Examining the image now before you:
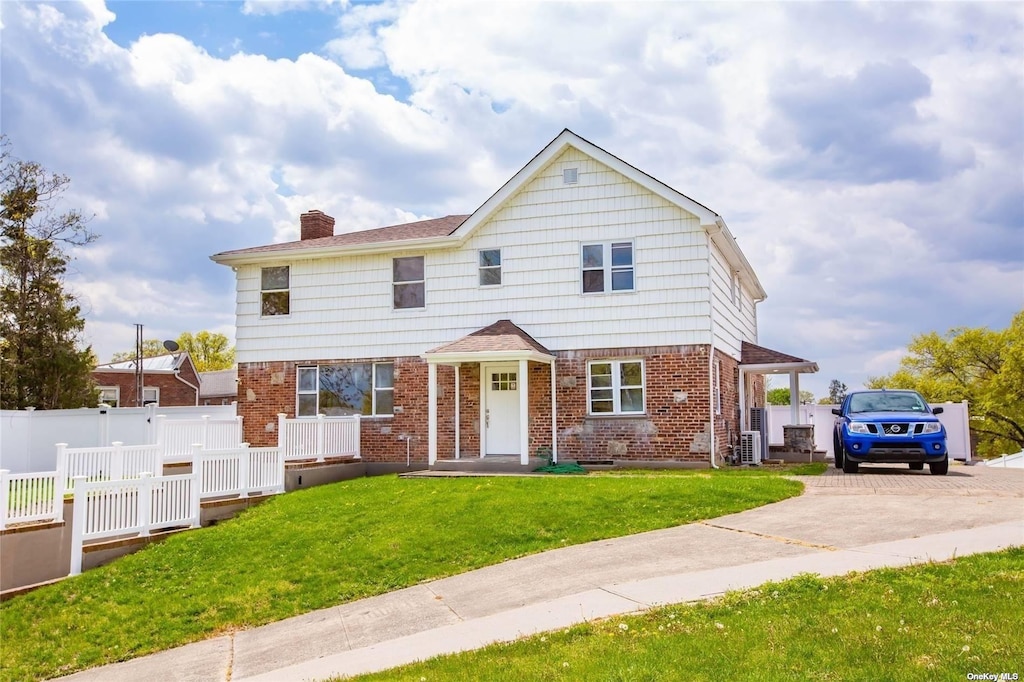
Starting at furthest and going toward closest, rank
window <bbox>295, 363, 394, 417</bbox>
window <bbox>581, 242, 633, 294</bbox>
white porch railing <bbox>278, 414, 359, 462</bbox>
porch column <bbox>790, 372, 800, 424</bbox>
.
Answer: porch column <bbox>790, 372, 800, 424</bbox> → window <bbox>295, 363, 394, 417</bbox> → window <bbox>581, 242, 633, 294</bbox> → white porch railing <bbox>278, 414, 359, 462</bbox>

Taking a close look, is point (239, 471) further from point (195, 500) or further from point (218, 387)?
point (218, 387)

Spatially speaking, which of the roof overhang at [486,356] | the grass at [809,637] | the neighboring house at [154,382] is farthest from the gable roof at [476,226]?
the neighboring house at [154,382]

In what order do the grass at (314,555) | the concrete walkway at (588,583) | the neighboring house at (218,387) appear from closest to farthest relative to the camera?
the concrete walkway at (588,583), the grass at (314,555), the neighboring house at (218,387)

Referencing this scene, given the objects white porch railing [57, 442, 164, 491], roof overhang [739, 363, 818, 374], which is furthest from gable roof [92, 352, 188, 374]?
roof overhang [739, 363, 818, 374]

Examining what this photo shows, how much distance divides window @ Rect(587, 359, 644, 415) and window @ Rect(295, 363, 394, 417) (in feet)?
17.2

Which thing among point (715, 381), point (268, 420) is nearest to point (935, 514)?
point (715, 381)

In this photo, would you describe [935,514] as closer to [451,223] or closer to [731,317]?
[731,317]

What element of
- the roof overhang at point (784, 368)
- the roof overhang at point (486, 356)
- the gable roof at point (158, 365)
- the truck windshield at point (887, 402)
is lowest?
the truck windshield at point (887, 402)

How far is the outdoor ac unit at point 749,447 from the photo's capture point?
68.2 ft

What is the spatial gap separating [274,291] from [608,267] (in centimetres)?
909

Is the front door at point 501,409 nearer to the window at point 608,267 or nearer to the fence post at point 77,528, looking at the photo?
the window at point 608,267

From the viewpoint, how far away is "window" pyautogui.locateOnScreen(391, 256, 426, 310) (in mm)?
21438

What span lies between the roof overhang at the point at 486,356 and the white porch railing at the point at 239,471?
4.04 m

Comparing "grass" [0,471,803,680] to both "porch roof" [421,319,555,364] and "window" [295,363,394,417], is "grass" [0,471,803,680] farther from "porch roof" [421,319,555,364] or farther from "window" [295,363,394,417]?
"window" [295,363,394,417]
